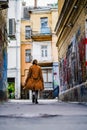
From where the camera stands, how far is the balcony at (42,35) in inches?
1966

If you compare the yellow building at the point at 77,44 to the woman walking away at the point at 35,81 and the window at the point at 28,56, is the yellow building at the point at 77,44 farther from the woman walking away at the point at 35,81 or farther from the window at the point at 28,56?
the window at the point at 28,56

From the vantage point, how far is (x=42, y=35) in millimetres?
50094

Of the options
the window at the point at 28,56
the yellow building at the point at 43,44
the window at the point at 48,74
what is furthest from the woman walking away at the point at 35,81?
the window at the point at 28,56

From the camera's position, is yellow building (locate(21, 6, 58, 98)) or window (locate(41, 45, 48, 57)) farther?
window (locate(41, 45, 48, 57))

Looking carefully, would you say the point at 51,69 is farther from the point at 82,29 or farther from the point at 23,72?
the point at 82,29

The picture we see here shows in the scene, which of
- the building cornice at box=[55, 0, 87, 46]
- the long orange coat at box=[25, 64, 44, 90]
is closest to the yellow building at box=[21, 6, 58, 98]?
the building cornice at box=[55, 0, 87, 46]

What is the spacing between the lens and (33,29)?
5044cm

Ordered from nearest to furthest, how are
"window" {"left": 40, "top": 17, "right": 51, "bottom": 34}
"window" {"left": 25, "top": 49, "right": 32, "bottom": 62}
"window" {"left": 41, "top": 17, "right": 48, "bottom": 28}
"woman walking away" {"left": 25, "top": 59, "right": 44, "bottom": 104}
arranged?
"woman walking away" {"left": 25, "top": 59, "right": 44, "bottom": 104} < "window" {"left": 40, "top": 17, "right": 51, "bottom": 34} < "window" {"left": 41, "top": 17, "right": 48, "bottom": 28} < "window" {"left": 25, "top": 49, "right": 32, "bottom": 62}

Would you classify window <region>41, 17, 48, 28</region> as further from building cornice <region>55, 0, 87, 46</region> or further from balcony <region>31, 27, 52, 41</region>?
building cornice <region>55, 0, 87, 46</region>

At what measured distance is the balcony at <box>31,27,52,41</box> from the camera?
1966 inches

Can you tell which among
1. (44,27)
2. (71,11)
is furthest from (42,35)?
(71,11)

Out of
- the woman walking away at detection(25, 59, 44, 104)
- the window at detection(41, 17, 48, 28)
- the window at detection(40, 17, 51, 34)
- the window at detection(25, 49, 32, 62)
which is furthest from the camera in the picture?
the window at detection(25, 49, 32, 62)

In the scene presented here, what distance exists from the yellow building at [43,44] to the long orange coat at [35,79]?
3150 centimetres

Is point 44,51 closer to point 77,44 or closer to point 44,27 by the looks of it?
point 44,27
